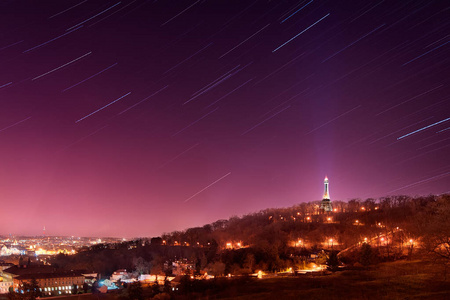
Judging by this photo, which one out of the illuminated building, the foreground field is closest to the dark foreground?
the foreground field

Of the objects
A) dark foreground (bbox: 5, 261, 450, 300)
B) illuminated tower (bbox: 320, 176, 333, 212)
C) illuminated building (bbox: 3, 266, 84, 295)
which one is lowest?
illuminated building (bbox: 3, 266, 84, 295)

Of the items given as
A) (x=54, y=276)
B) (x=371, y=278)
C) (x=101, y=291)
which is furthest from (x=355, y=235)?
(x=54, y=276)

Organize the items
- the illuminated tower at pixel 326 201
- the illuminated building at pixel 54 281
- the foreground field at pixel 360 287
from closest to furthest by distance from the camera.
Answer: the foreground field at pixel 360 287 < the illuminated building at pixel 54 281 < the illuminated tower at pixel 326 201

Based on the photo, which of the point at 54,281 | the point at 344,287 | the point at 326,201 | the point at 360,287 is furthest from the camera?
the point at 326,201

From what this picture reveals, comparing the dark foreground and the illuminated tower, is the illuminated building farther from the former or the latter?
the illuminated tower

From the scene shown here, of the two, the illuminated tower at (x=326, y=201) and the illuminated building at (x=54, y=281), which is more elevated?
the illuminated tower at (x=326, y=201)

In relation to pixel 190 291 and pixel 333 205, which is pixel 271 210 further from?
pixel 190 291

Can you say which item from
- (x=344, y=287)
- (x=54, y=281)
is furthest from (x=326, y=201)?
(x=344, y=287)

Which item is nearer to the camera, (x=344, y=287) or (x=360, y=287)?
(x=360, y=287)

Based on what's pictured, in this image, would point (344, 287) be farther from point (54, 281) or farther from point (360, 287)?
point (54, 281)

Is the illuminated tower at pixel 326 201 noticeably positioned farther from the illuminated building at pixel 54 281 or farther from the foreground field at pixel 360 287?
the foreground field at pixel 360 287

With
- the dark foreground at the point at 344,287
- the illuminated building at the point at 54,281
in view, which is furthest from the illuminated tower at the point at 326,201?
the dark foreground at the point at 344,287
